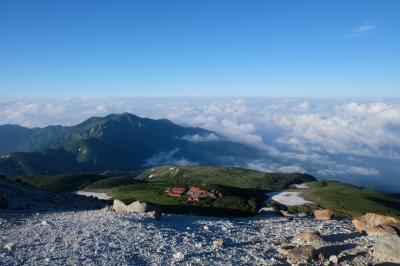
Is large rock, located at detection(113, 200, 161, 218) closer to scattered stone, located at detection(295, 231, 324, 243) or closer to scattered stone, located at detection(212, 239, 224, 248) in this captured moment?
scattered stone, located at detection(212, 239, 224, 248)

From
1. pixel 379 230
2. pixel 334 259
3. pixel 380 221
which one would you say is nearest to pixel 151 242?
pixel 334 259

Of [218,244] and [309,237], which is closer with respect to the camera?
[218,244]

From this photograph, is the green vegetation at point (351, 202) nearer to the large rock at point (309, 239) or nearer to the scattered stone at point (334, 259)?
the large rock at point (309, 239)

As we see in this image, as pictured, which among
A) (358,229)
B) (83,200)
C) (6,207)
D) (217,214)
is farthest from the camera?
(217,214)

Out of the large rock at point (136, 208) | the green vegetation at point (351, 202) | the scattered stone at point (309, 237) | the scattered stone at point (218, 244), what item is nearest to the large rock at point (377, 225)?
the scattered stone at point (309, 237)

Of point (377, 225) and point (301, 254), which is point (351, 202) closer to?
Result: point (377, 225)

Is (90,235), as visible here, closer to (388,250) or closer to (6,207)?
(6,207)

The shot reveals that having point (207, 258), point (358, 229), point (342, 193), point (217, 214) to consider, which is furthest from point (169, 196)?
point (207, 258)
